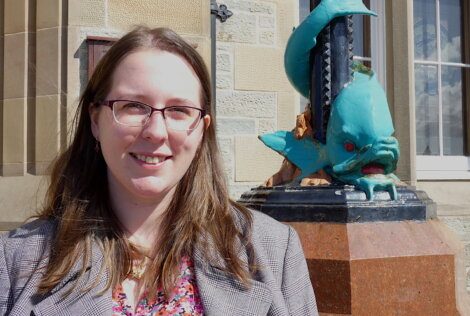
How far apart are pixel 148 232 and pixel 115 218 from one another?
0.28 feet

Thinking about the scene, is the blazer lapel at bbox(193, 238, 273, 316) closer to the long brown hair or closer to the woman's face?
the long brown hair

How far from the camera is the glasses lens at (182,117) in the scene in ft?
4.70

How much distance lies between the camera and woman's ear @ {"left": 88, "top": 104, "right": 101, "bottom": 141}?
4.94 ft

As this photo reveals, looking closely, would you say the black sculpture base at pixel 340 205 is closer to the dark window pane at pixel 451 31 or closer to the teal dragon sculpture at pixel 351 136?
the teal dragon sculpture at pixel 351 136

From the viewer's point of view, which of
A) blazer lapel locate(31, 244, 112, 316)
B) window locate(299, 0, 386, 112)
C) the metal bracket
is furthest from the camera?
window locate(299, 0, 386, 112)

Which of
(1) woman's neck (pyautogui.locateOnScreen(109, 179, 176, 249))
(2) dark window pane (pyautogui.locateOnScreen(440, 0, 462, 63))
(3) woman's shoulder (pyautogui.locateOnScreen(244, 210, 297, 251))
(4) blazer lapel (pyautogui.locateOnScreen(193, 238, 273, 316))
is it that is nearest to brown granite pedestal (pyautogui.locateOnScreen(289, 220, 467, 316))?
(3) woman's shoulder (pyautogui.locateOnScreen(244, 210, 297, 251))

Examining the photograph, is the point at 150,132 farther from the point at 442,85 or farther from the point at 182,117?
the point at 442,85

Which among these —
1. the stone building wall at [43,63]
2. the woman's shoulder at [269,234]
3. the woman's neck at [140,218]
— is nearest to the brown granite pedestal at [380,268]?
the woman's shoulder at [269,234]

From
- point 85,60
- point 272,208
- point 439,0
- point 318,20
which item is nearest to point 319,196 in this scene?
point 272,208

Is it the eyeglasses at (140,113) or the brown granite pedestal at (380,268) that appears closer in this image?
the eyeglasses at (140,113)

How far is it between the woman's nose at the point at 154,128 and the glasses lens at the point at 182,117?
2cm

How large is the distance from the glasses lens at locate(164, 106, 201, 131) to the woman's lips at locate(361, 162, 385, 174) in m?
0.86

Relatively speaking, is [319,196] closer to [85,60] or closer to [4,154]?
[85,60]

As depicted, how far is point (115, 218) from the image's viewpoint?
154 cm
